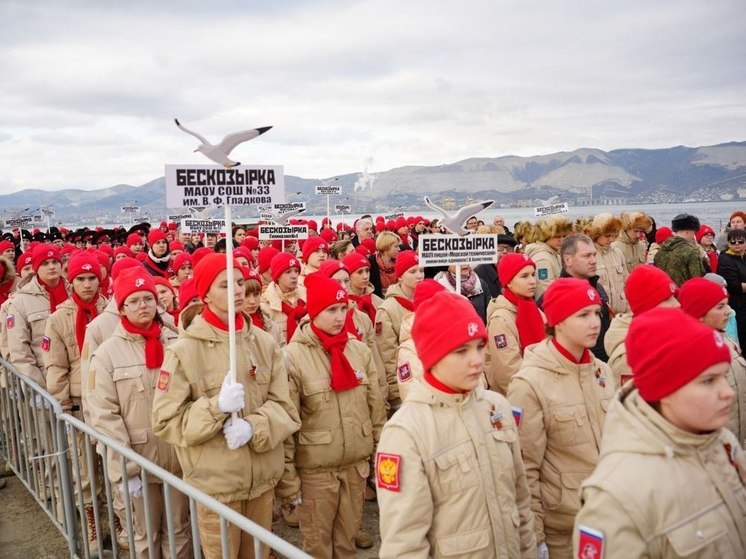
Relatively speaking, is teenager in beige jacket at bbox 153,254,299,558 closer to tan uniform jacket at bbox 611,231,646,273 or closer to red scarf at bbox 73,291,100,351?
red scarf at bbox 73,291,100,351

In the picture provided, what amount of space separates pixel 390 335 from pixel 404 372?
205 cm

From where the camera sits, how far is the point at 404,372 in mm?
4457

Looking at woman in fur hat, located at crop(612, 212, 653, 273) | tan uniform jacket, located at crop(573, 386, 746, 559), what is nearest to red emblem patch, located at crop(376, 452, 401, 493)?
tan uniform jacket, located at crop(573, 386, 746, 559)

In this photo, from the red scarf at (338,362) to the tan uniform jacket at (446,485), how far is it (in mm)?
1610

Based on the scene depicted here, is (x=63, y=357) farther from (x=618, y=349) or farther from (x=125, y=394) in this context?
(x=618, y=349)

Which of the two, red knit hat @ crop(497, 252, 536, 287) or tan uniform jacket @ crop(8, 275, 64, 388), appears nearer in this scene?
red knit hat @ crop(497, 252, 536, 287)

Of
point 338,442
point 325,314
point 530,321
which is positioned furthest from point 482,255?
point 338,442

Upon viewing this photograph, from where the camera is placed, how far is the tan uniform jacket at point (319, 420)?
14.5ft

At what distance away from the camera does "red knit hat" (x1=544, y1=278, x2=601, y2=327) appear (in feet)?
11.8

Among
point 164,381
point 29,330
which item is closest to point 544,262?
point 164,381

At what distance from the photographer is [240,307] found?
4.34 meters

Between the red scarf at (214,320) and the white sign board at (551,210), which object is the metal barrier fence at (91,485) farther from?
the white sign board at (551,210)

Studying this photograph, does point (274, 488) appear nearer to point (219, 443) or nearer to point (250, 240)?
point (219, 443)

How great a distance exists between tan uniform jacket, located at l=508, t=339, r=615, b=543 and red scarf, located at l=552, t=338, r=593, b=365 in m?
0.03
